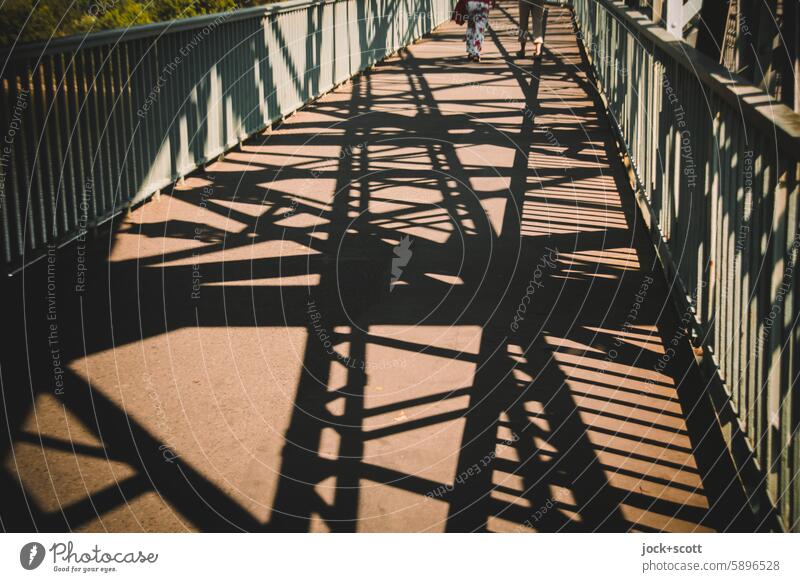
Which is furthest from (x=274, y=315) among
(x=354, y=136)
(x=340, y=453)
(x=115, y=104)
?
(x=354, y=136)

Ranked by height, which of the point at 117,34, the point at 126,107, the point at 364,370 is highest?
the point at 117,34

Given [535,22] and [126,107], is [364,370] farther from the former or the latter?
[535,22]

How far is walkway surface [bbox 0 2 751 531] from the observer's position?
497cm

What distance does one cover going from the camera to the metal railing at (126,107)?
27.5 feet

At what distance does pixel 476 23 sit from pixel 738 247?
18986 millimetres

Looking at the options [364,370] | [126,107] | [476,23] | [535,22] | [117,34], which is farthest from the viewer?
[476,23]

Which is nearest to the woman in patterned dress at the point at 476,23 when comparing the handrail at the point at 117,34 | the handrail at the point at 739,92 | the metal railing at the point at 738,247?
the handrail at the point at 117,34

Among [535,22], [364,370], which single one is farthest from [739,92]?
[535,22]

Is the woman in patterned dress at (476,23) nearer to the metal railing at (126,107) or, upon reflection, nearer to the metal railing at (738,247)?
the metal railing at (126,107)

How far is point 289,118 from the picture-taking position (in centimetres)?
1650

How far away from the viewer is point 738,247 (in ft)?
17.4

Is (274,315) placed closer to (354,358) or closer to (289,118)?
(354,358)

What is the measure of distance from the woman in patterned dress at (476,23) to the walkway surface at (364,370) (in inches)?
459

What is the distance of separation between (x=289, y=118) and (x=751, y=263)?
1212cm
